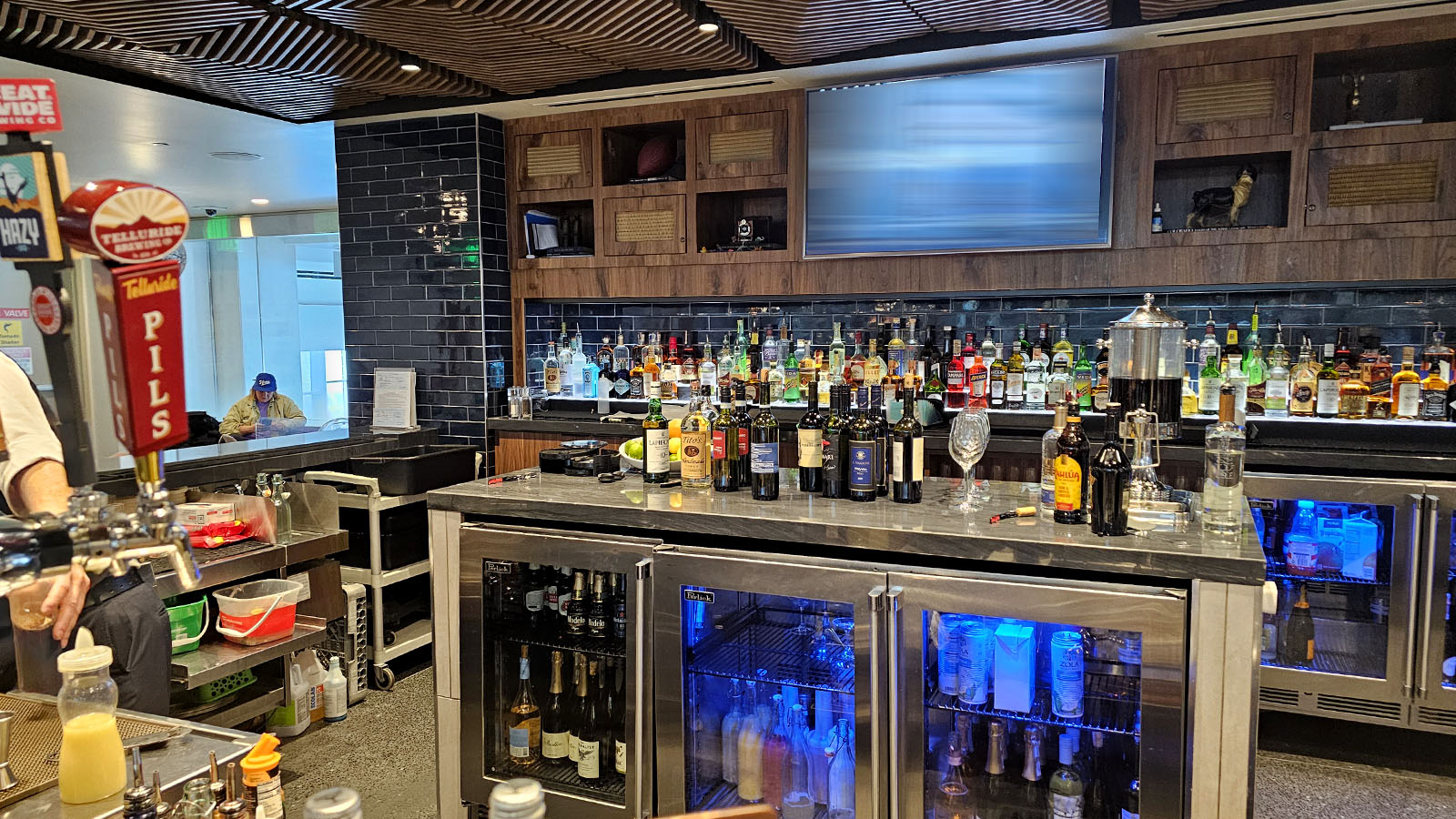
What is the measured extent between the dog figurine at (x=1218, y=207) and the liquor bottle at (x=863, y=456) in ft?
Answer: 8.49

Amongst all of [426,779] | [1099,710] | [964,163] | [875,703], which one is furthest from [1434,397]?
[426,779]

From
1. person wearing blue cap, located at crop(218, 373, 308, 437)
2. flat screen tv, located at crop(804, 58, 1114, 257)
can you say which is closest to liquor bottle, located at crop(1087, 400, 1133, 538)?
flat screen tv, located at crop(804, 58, 1114, 257)

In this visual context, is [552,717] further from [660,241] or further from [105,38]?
[105,38]

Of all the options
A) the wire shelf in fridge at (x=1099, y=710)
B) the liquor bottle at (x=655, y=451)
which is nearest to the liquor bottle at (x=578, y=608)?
the liquor bottle at (x=655, y=451)

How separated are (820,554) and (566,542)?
2.45 feet

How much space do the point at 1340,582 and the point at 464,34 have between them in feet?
14.0

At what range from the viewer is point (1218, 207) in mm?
4293

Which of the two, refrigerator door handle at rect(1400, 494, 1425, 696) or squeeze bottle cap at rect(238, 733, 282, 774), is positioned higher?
squeeze bottle cap at rect(238, 733, 282, 774)

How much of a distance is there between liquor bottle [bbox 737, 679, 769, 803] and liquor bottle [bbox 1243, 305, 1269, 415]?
2822 mm

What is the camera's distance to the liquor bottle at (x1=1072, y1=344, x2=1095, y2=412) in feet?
14.6

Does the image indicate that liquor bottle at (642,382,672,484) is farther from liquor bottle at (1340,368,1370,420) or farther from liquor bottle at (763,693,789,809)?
liquor bottle at (1340,368,1370,420)

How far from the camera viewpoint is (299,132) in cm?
591

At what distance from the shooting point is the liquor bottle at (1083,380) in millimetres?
4453

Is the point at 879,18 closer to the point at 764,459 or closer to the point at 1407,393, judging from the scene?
the point at 764,459
